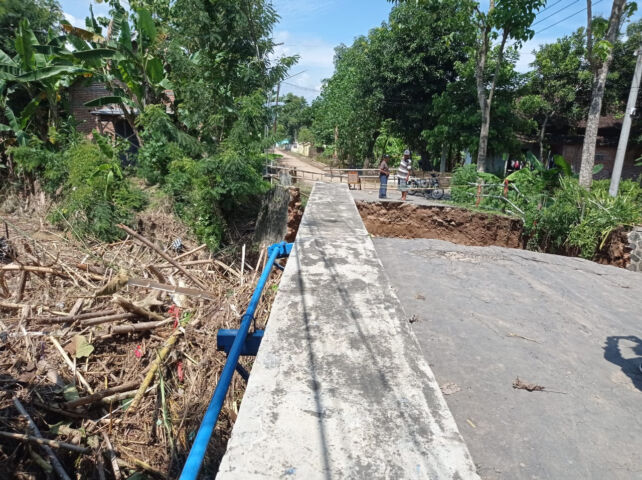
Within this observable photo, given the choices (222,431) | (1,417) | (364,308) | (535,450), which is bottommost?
(222,431)

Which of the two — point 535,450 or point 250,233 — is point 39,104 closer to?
point 250,233

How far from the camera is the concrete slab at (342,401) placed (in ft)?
4.26

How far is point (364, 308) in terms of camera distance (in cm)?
242

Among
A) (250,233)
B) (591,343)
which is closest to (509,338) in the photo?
(591,343)

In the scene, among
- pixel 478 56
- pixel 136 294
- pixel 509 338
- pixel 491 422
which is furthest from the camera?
pixel 478 56

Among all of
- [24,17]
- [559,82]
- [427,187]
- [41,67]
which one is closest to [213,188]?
[41,67]

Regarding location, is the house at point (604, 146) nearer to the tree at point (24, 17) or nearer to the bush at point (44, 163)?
the bush at point (44, 163)

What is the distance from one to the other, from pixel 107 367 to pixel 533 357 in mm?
4682

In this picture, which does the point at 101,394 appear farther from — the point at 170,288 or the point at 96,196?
the point at 96,196

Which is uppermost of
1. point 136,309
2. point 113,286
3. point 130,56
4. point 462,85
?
point 462,85

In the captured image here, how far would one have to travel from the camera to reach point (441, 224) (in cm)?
929

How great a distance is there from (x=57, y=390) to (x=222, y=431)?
6.09ft

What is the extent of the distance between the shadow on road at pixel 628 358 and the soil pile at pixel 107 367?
3.46m

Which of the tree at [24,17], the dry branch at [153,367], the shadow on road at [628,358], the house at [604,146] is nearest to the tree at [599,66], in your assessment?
the shadow on road at [628,358]
